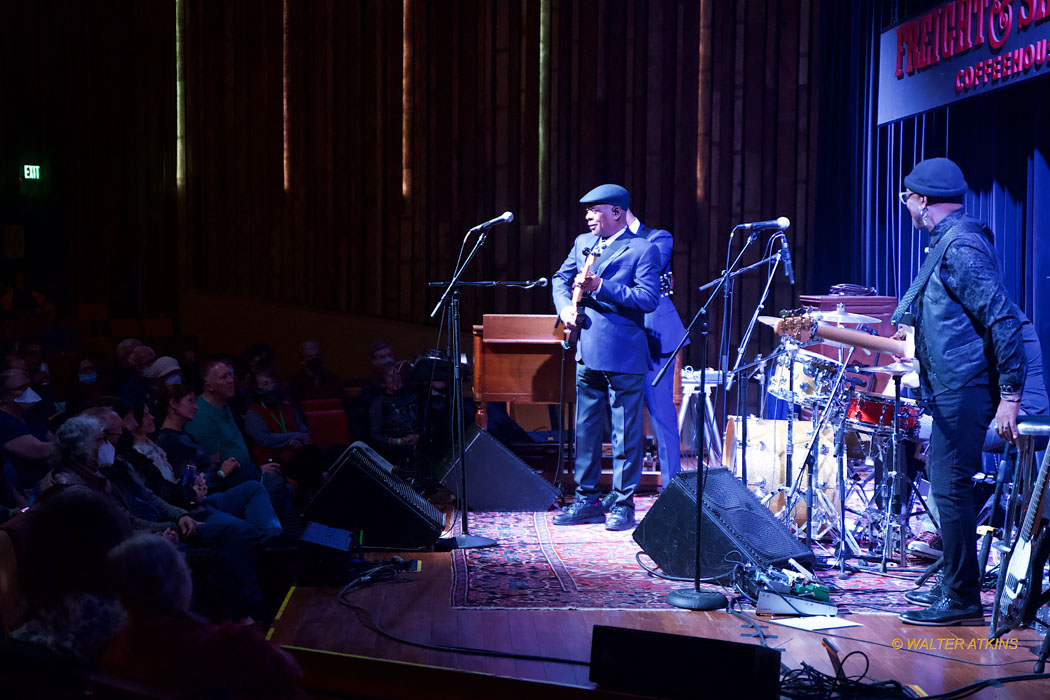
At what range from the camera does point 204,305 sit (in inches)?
454

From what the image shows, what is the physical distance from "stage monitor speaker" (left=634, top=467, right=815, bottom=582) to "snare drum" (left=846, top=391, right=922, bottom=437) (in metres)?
0.75

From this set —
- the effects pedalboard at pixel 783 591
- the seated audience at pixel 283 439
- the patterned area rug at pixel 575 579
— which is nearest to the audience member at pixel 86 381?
the seated audience at pixel 283 439

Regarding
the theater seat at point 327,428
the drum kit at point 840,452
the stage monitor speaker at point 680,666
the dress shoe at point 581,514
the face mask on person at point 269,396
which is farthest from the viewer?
the theater seat at point 327,428

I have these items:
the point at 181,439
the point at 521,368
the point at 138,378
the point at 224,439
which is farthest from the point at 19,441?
the point at 521,368

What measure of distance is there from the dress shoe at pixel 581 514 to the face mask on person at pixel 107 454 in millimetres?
2355

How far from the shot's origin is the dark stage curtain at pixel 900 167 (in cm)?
575

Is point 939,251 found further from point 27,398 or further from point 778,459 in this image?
point 27,398

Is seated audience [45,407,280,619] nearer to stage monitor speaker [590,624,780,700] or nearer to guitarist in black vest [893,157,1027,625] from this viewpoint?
stage monitor speaker [590,624,780,700]

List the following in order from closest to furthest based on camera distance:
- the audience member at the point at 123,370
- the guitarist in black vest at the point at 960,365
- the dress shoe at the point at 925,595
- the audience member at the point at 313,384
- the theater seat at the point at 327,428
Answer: the guitarist in black vest at the point at 960,365
the dress shoe at the point at 925,595
the theater seat at the point at 327,428
the audience member at the point at 123,370
the audience member at the point at 313,384

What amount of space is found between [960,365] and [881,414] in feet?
3.95

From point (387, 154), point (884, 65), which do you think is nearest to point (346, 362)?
point (387, 154)

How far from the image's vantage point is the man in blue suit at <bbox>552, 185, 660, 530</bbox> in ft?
18.2

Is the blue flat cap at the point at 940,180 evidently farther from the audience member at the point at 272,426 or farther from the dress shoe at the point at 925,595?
the audience member at the point at 272,426

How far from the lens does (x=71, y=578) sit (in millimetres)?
2551
